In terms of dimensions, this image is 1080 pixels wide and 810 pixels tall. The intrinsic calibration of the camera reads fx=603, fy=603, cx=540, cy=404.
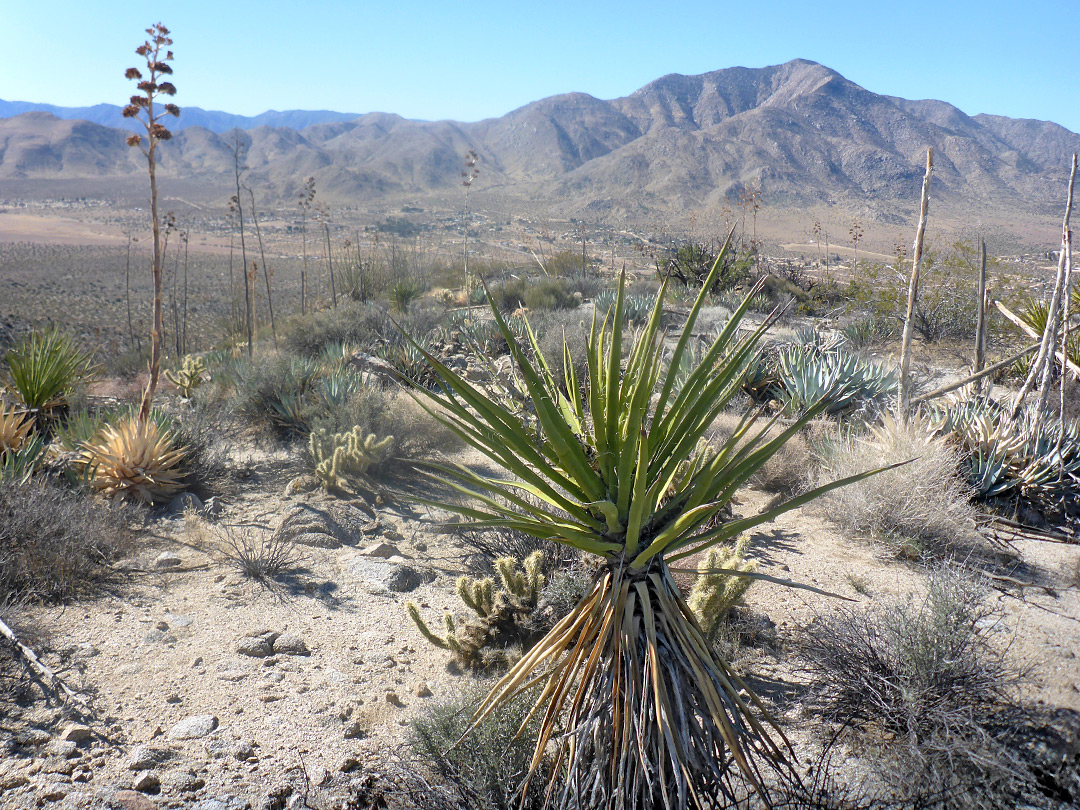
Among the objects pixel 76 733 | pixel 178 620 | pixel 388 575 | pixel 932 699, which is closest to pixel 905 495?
pixel 932 699

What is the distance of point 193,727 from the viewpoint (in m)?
2.80

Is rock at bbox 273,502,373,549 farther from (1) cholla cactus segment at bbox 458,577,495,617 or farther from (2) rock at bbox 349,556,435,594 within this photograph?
(1) cholla cactus segment at bbox 458,577,495,617

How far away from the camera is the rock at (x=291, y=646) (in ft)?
11.5

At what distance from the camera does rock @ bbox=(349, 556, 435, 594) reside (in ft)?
14.1

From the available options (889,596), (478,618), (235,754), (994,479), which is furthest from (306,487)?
(994,479)

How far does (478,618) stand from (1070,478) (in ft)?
17.8

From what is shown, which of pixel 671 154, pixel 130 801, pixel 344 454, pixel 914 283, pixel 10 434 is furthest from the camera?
pixel 671 154

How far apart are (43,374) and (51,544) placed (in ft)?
12.3

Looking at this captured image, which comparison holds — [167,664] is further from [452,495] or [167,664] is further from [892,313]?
[892,313]

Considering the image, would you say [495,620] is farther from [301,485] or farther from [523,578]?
[301,485]

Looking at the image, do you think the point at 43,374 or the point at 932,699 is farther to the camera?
the point at 43,374

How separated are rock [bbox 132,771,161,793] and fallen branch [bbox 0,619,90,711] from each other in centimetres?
61

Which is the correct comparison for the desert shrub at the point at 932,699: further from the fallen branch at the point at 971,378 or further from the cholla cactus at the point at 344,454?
the cholla cactus at the point at 344,454

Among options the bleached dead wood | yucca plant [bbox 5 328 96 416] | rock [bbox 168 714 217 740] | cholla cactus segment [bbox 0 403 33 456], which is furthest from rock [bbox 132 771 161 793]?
the bleached dead wood
